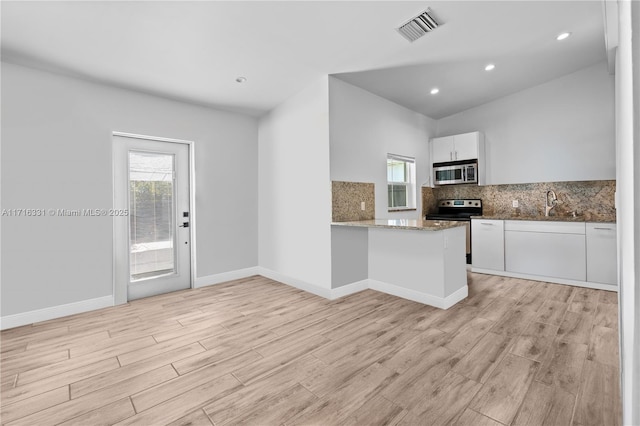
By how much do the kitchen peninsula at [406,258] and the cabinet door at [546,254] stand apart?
1406mm

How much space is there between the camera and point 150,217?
4023mm

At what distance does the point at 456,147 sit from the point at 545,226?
1.94 m

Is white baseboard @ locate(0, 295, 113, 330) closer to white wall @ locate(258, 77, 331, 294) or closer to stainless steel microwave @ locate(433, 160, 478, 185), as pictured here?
white wall @ locate(258, 77, 331, 294)

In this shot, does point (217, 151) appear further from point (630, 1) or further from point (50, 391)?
point (630, 1)

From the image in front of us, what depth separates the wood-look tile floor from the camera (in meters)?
1.79

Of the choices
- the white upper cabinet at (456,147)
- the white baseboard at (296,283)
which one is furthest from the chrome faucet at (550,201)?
the white baseboard at (296,283)

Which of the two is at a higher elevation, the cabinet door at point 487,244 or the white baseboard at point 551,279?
the cabinet door at point 487,244

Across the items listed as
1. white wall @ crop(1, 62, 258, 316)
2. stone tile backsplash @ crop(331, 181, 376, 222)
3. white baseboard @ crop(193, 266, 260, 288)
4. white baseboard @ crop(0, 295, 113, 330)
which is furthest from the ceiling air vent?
white baseboard @ crop(0, 295, 113, 330)

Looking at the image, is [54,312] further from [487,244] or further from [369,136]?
[487,244]

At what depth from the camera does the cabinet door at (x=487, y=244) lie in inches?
184

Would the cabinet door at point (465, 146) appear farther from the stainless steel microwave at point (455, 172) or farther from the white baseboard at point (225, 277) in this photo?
the white baseboard at point (225, 277)

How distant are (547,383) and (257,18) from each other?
362 centimetres

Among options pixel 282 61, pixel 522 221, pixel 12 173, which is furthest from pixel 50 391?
pixel 522 221

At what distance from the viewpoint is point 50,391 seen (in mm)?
2035
